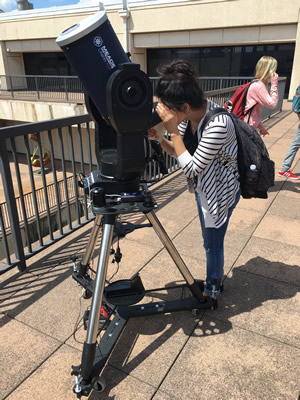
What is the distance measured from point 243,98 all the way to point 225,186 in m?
2.52

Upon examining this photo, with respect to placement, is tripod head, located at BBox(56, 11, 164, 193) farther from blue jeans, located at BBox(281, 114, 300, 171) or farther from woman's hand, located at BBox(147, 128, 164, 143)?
blue jeans, located at BBox(281, 114, 300, 171)

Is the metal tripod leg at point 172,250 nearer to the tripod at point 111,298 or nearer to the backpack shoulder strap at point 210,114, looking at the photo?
the tripod at point 111,298

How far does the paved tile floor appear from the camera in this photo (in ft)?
6.46

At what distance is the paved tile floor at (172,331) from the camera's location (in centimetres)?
197

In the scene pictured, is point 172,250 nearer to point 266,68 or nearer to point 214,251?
point 214,251

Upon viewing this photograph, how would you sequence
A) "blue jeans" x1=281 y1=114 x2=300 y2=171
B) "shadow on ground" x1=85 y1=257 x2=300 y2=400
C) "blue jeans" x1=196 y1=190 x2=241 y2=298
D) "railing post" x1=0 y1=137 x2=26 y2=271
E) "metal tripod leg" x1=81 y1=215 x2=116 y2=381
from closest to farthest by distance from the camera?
"metal tripod leg" x1=81 y1=215 x2=116 y2=381, "shadow on ground" x1=85 y1=257 x2=300 y2=400, "blue jeans" x1=196 y1=190 x2=241 y2=298, "railing post" x1=0 y1=137 x2=26 y2=271, "blue jeans" x1=281 y1=114 x2=300 y2=171

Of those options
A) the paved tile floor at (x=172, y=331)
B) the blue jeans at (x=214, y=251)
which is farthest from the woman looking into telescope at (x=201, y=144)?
the paved tile floor at (x=172, y=331)

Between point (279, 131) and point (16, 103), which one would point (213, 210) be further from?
point (16, 103)

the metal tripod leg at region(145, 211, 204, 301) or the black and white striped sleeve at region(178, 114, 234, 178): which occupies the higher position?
the black and white striped sleeve at region(178, 114, 234, 178)

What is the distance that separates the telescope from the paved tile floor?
0.17 m

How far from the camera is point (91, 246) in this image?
90.2 inches

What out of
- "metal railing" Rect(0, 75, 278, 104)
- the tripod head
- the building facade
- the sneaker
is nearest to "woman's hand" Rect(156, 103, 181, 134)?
the tripod head

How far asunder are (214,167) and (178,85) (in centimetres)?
55

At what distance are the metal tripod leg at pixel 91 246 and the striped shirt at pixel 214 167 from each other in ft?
2.02
